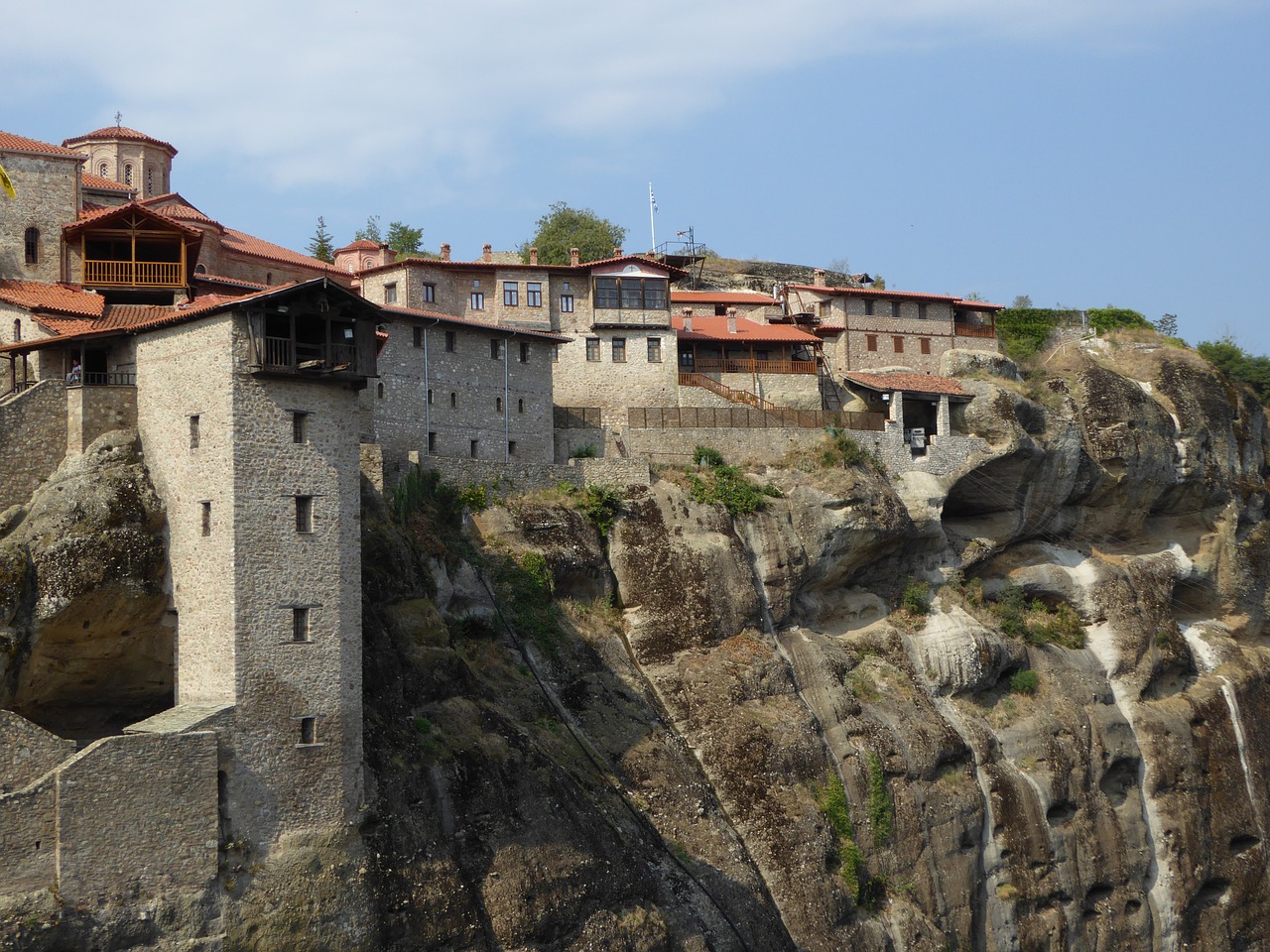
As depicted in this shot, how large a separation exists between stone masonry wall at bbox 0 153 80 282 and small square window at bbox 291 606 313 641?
18925mm

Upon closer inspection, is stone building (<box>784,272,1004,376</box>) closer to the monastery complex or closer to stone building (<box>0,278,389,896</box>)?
the monastery complex

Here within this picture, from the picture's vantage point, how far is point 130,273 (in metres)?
52.2

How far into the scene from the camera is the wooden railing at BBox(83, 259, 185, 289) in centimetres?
5212

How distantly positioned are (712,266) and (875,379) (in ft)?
104

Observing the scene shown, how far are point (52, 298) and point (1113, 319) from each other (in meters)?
59.6

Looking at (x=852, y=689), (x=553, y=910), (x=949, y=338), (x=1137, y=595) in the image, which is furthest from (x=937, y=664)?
(x=553, y=910)

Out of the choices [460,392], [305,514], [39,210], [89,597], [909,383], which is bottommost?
[89,597]

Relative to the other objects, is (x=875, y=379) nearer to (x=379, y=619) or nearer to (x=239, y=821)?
(x=379, y=619)

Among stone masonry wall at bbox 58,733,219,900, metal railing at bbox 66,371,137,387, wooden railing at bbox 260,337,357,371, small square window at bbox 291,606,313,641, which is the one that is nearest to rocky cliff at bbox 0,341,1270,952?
stone masonry wall at bbox 58,733,219,900

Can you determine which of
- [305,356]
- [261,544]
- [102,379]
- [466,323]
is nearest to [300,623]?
[261,544]

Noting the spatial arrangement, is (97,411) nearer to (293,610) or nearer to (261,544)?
(261,544)

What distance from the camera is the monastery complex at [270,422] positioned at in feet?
129

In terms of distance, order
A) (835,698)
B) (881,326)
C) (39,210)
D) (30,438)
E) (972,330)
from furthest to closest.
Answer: (972,330)
(881,326)
(835,698)
(39,210)
(30,438)

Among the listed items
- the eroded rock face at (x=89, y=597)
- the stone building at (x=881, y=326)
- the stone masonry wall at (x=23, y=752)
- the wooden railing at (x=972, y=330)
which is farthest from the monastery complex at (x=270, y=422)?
the wooden railing at (x=972, y=330)
